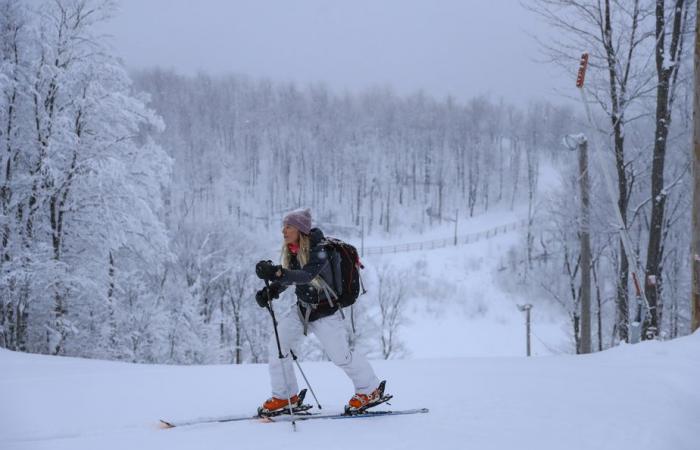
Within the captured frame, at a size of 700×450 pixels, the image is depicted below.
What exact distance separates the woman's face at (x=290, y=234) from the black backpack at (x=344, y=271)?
0.28m

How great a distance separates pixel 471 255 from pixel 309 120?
4293cm

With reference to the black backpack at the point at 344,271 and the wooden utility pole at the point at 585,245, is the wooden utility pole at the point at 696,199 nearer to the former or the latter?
the black backpack at the point at 344,271

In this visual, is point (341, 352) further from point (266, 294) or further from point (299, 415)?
point (266, 294)

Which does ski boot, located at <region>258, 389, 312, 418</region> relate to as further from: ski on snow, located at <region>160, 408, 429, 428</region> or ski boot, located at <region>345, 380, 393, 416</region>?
ski boot, located at <region>345, 380, 393, 416</region>

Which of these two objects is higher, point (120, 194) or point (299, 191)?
point (299, 191)

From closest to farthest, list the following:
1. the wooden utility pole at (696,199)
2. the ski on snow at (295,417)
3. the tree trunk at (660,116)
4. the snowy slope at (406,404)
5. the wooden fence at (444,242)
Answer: the snowy slope at (406,404), the ski on snow at (295,417), the wooden utility pole at (696,199), the tree trunk at (660,116), the wooden fence at (444,242)

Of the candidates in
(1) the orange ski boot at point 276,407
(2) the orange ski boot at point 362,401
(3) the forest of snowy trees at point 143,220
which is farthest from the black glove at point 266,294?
(3) the forest of snowy trees at point 143,220

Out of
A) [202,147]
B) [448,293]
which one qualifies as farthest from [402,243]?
[202,147]

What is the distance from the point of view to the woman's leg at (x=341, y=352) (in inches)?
161

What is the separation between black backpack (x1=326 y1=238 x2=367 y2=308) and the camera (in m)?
4.14

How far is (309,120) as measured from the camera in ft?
264

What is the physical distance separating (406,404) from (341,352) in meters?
1.11

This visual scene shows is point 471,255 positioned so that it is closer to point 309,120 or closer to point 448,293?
point 448,293

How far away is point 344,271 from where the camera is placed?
13.9 feet
